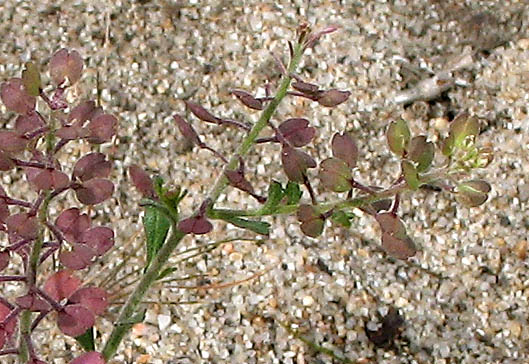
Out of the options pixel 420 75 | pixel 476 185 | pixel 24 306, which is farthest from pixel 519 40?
pixel 24 306

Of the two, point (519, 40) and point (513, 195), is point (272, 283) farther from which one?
point (519, 40)

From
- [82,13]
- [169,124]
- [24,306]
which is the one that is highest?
[82,13]

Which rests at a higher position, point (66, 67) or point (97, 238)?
point (66, 67)

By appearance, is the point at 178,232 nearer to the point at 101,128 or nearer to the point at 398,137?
the point at 101,128

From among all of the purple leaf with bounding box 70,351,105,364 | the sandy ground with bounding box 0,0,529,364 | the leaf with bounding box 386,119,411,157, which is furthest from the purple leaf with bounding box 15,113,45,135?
the sandy ground with bounding box 0,0,529,364

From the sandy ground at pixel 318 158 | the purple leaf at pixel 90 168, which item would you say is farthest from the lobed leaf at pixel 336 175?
the sandy ground at pixel 318 158

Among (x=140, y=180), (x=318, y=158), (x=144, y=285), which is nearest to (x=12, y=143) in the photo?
(x=140, y=180)
